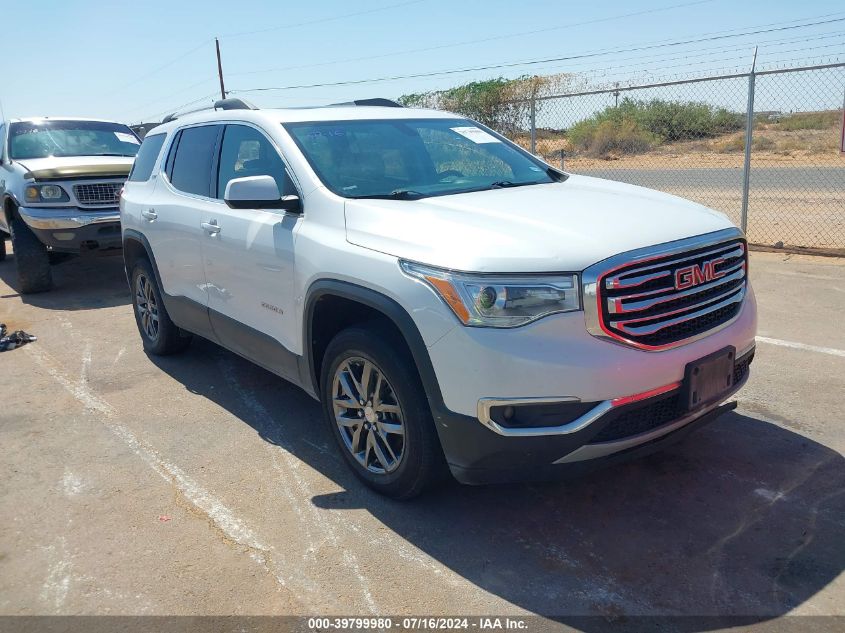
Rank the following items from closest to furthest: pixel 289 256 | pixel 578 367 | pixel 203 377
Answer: pixel 578 367 → pixel 289 256 → pixel 203 377

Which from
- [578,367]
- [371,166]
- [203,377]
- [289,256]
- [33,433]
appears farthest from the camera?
[203,377]

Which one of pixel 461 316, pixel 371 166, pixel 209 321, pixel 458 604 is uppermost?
pixel 371 166

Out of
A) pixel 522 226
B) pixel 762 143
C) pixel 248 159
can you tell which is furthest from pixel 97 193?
pixel 762 143

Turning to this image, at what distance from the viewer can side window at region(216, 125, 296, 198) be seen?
Answer: 4.11m

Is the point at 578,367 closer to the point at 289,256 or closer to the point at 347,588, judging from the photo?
the point at 347,588

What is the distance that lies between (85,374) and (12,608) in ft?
10.2

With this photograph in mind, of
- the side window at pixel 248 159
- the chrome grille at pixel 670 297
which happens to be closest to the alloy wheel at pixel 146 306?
the side window at pixel 248 159

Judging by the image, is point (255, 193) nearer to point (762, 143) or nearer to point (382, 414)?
point (382, 414)

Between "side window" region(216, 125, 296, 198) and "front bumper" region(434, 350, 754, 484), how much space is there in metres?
1.71

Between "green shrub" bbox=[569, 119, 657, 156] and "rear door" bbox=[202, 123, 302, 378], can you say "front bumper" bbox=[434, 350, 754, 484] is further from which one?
"green shrub" bbox=[569, 119, 657, 156]

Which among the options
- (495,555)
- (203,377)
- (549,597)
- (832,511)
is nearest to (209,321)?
(203,377)

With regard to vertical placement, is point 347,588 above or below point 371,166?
below

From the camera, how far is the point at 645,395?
2.98 meters

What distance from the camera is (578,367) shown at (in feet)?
9.38
